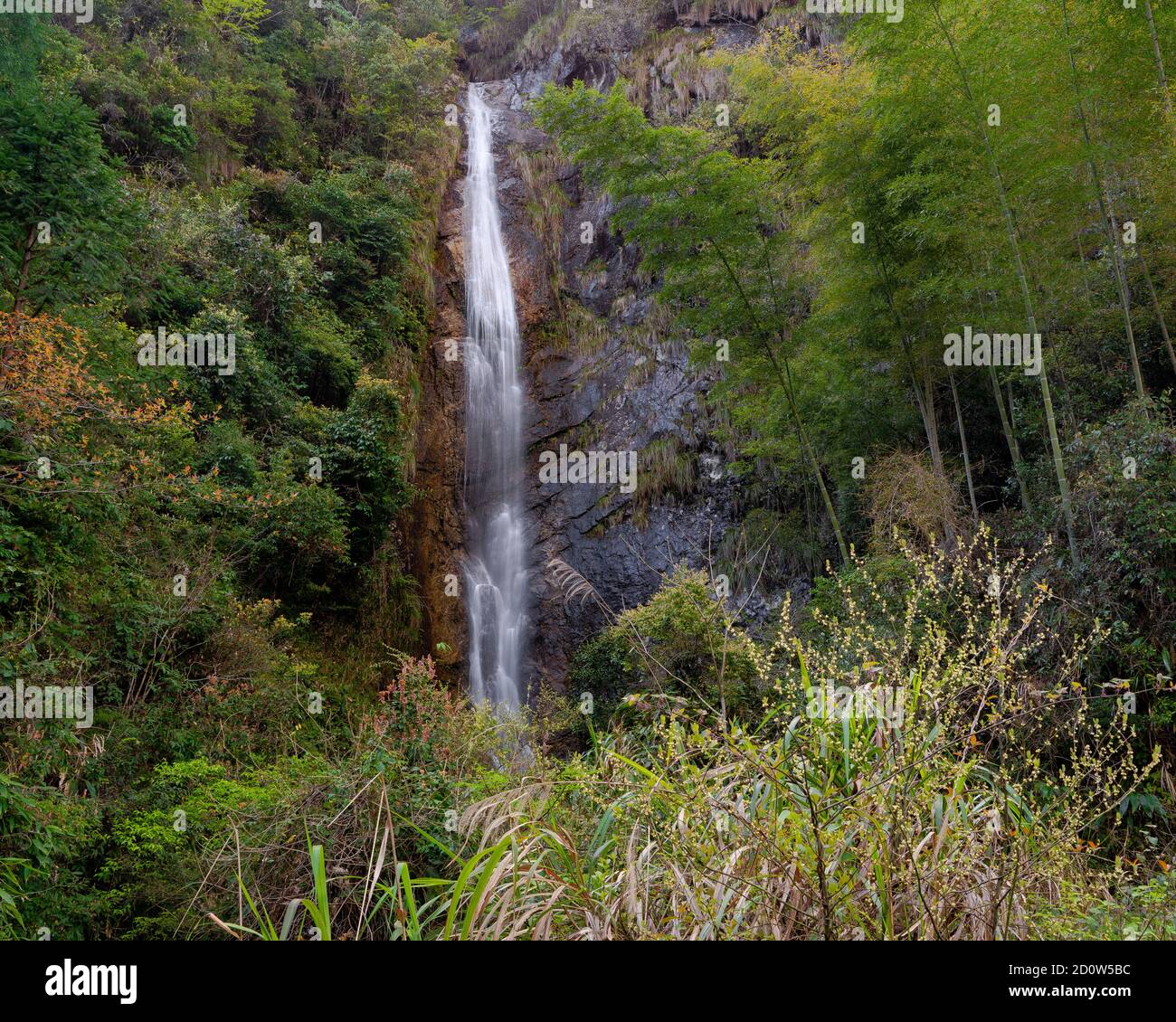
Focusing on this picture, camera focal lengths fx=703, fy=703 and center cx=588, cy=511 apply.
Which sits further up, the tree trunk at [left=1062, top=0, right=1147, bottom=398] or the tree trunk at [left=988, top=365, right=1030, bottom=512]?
the tree trunk at [left=1062, top=0, right=1147, bottom=398]

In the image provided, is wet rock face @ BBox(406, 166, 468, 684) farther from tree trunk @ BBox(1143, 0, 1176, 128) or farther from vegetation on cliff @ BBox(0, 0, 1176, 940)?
tree trunk @ BBox(1143, 0, 1176, 128)

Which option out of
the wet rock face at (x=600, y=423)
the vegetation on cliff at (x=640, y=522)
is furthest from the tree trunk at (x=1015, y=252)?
the wet rock face at (x=600, y=423)

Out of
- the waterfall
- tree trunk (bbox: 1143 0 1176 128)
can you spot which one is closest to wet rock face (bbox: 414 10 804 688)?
the waterfall

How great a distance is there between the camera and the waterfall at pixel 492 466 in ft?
43.1

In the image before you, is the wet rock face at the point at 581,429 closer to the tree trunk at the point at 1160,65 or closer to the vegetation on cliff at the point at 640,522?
the vegetation on cliff at the point at 640,522

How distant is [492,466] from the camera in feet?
48.2

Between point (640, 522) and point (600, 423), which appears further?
point (600, 423)

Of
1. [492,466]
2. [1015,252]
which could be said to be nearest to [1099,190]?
[1015,252]

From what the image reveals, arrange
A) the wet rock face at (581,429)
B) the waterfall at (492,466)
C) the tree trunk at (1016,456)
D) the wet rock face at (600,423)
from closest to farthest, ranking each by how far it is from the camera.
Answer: the tree trunk at (1016,456) < the waterfall at (492,466) < the wet rock face at (581,429) < the wet rock face at (600,423)

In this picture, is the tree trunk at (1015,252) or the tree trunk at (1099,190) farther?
the tree trunk at (1015,252)

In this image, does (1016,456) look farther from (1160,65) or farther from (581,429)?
(581,429)

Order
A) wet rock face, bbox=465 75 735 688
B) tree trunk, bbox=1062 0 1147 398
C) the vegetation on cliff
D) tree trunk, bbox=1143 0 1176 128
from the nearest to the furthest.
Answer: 1. the vegetation on cliff
2. tree trunk, bbox=1143 0 1176 128
3. tree trunk, bbox=1062 0 1147 398
4. wet rock face, bbox=465 75 735 688

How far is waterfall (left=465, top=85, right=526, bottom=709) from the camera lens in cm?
1314
